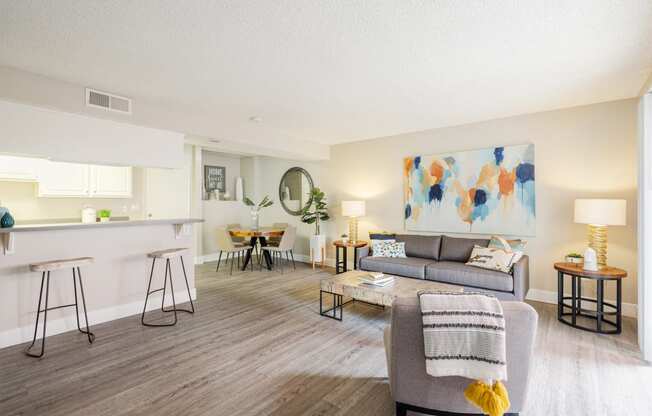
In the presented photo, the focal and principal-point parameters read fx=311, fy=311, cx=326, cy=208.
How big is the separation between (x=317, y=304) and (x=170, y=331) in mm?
1626

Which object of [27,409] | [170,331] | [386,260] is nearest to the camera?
[27,409]

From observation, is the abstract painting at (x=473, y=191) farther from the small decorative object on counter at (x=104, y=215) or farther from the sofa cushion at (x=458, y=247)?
the small decorative object on counter at (x=104, y=215)

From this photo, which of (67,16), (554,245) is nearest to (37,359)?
(67,16)

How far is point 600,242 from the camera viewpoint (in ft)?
10.8

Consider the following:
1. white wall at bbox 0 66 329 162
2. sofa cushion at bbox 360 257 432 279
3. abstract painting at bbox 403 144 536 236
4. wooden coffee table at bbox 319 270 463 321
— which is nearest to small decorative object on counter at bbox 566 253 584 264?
abstract painting at bbox 403 144 536 236

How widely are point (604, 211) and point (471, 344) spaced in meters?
2.75

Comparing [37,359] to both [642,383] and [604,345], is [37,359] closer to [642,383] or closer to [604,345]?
[642,383]

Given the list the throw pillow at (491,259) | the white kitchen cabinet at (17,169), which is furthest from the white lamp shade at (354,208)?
the white kitchen cabinet at (17,169)

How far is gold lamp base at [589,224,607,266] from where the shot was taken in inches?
129

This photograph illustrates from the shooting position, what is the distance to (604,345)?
2773mm

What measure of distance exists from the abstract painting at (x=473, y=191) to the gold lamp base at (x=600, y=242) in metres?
0.71

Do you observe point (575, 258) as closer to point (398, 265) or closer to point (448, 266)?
point (448, 266)

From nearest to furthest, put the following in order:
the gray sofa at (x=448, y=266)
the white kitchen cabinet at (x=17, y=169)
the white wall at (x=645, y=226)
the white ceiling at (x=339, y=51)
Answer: the white ceiling at (x=339, y=51), the white wall at (x=645, y=226), the gray sofa at (x=448, y=266), the white kitchen cabinet at (x=17, y=169)

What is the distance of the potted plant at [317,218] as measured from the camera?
19.5 ft
